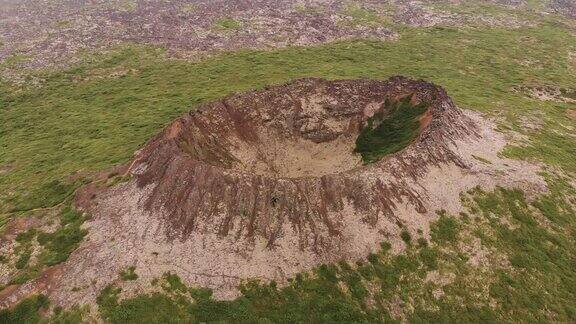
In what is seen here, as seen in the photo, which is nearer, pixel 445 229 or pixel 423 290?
pixel 423 290

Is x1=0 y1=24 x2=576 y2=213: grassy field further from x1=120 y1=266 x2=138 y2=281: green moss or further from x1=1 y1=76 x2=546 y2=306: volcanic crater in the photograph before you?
x1=120 y1=266 x2=138 y2=281: green moss

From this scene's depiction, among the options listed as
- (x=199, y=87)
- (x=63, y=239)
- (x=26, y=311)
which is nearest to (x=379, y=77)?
(x=199, y=87)

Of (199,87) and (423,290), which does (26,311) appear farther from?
(199,87)

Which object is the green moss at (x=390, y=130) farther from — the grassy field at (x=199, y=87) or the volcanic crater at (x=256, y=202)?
the grassy field at (x=199, y=87)

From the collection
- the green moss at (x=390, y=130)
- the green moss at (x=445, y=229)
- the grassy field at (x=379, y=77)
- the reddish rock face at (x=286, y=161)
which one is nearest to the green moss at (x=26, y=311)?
the grassy field at (x=379, y=77)

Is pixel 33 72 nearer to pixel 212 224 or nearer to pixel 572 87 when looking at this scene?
pixel 212 224

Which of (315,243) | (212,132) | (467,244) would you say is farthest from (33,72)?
(467,244)
